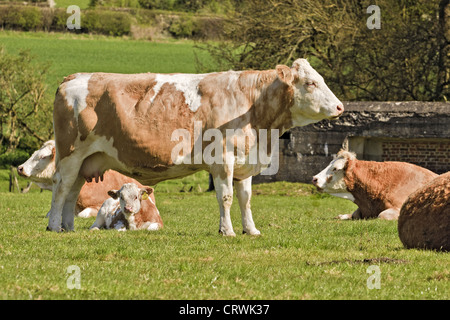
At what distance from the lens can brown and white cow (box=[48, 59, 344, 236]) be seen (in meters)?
11.7

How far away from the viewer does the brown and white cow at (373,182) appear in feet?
53.8

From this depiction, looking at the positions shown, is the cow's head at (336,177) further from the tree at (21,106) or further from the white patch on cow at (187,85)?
the tree at (21,106)

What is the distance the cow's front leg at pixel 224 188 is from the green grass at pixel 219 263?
9.1 inches

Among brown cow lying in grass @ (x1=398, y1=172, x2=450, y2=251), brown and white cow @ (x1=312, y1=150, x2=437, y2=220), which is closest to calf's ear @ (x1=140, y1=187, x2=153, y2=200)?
brown and white cow @ (x1=312, y1=150, x2=437, y2=220)

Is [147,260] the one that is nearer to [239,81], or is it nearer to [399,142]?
[239,81]

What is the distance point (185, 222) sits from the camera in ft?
50.1

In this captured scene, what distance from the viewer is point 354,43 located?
32.2 m

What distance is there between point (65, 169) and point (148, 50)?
4725 cm

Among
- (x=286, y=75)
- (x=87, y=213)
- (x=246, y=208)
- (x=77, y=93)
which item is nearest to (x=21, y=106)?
(x=87, y=213)

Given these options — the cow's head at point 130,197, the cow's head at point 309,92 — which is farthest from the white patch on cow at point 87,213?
the cow's head at point 309,92

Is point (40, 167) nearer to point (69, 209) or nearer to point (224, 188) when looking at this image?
point (69, 209)

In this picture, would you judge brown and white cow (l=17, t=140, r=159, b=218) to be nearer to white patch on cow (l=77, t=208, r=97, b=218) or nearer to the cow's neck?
white patch on cow (l=77, t=208, r=97, b=218)

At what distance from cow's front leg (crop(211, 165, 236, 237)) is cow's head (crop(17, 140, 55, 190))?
24.4ft
